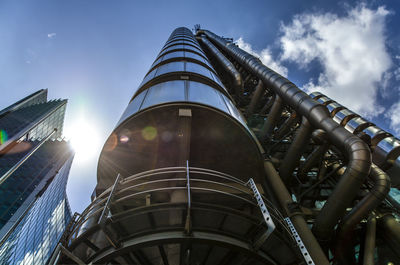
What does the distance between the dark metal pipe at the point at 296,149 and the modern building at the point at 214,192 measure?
0.05m

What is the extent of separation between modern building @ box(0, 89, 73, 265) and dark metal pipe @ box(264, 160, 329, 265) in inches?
3120

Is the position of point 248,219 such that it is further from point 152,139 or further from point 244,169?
point 152,139

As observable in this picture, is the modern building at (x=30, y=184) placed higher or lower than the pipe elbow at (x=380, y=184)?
higher

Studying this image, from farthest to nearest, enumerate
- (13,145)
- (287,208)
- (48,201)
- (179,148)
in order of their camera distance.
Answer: (48,201) → (13,145) → (287,208) → (179,148)

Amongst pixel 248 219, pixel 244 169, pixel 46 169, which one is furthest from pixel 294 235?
pixel 46 169

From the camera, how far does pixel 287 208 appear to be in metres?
7.17

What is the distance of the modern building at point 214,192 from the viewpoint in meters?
3.49

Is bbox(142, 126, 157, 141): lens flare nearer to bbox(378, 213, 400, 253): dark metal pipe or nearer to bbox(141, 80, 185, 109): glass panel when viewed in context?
bbox(141, 80, 185, 109): glass panel

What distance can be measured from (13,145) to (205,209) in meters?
103

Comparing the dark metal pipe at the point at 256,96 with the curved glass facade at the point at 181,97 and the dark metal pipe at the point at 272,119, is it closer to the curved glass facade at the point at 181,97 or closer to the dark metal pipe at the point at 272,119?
the dark metal pipe at the point at 272,119

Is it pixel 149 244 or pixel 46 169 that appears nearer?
pixel 149 244

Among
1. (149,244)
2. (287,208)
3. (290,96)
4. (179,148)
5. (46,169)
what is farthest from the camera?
(46,169)

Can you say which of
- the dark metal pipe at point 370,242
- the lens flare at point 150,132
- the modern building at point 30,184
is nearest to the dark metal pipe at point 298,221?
the dark metal pipe at point 370,242

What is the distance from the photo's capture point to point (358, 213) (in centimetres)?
648
